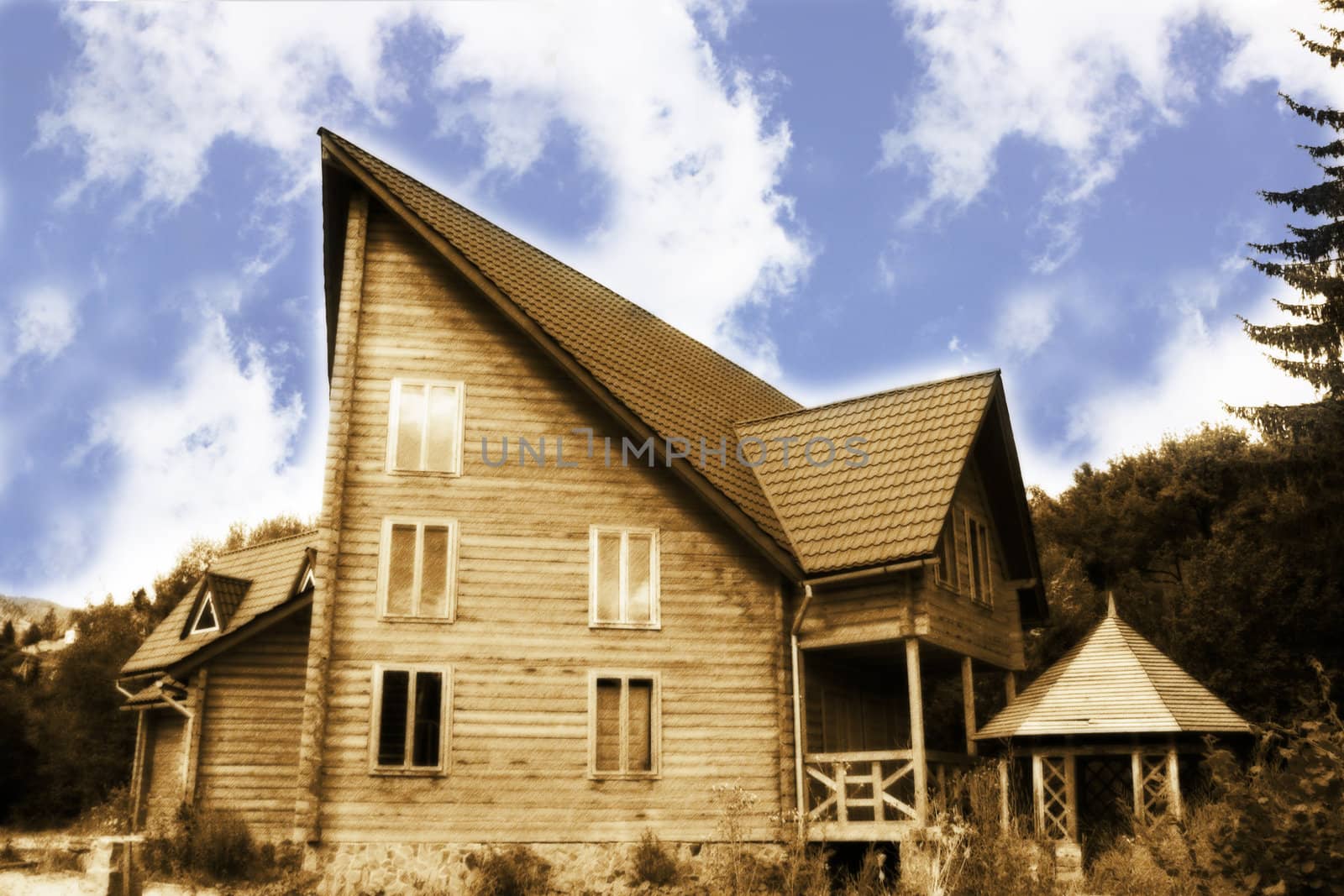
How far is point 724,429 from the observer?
23641 mm

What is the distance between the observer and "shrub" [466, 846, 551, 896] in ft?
58.3

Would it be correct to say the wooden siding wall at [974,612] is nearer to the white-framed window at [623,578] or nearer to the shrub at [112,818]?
the white-framed window at [623,578]

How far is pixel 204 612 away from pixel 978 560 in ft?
57.2

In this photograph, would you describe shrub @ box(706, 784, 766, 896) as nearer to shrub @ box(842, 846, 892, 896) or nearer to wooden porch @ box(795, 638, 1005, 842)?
wooden porch @ box(795, 638, 1005, 842)

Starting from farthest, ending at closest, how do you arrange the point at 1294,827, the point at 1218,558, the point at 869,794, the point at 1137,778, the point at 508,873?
the point at 1218,558, the point at 869,794, the point at 1137,778, the point at 508,873, the point at 1294,827

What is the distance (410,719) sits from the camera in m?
18.5

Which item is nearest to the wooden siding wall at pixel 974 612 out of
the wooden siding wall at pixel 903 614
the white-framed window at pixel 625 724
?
the wooden siding wall at pixel 903 614

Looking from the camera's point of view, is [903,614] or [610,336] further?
[610,336]

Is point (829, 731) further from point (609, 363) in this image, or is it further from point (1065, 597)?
point (1065, 597)

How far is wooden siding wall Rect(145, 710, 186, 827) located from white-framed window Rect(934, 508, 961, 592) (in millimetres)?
14801

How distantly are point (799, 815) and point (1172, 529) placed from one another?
1005 inches

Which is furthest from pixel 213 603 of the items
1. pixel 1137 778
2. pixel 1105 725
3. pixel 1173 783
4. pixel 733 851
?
pixel 1173 783

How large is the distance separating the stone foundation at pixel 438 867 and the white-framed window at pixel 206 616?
41.5 ft

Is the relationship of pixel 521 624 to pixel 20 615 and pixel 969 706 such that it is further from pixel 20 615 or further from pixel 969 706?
pixel 20 615
